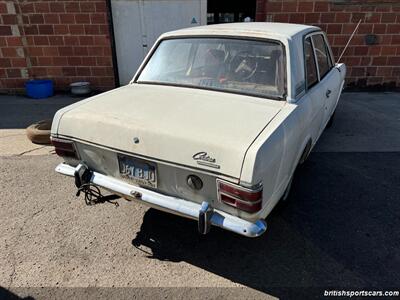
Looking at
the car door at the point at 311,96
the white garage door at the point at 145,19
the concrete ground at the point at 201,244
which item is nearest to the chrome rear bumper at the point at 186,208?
the concrete ground at the point at 201,244

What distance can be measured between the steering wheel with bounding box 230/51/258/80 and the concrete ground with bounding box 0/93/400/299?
1.34 m

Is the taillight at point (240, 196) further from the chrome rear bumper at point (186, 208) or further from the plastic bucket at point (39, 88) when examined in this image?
the plastic bucket at point (39, 88)

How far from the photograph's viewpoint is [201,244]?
8.93 feet

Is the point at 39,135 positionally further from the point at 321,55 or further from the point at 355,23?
the point at 355,23

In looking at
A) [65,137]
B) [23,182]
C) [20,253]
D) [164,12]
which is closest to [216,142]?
[65,137]

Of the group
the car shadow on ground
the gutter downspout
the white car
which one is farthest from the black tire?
the gutter downspout

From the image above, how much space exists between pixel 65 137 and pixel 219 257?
1555mm

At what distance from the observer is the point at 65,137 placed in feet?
8.32

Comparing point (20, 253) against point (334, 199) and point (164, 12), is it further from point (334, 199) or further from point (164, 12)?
point (164, 12)

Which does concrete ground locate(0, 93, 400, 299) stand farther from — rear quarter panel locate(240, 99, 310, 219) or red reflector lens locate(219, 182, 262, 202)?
red reflector lens locate(219, 182, 262, 202)

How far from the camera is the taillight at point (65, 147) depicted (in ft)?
8.37

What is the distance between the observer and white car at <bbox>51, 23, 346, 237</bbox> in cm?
202

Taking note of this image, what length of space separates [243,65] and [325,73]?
1.66 metres

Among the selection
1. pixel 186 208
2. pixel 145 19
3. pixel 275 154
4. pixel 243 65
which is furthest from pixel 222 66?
pixel 145 19
